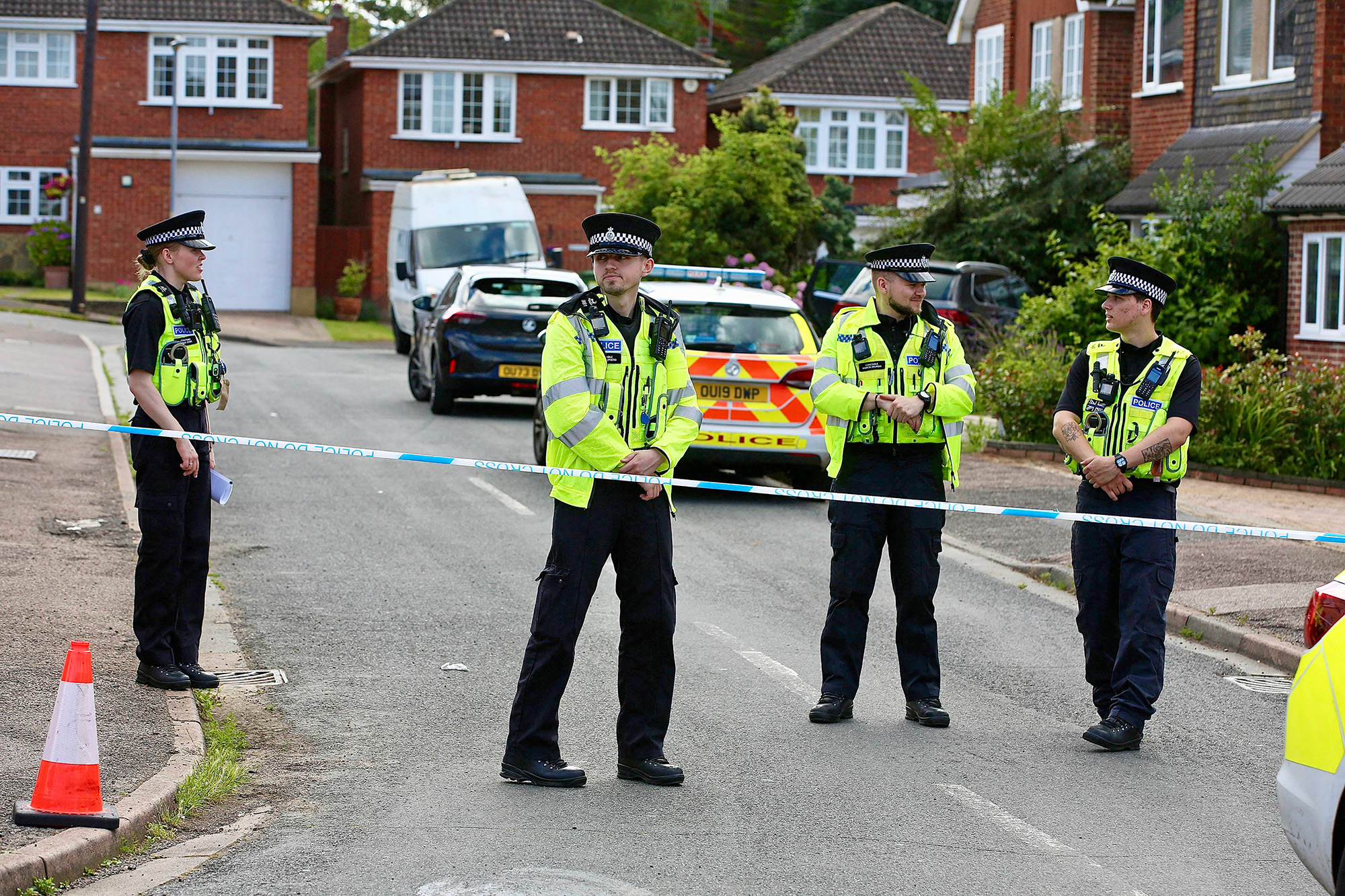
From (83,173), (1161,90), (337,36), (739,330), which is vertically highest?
(337,36)

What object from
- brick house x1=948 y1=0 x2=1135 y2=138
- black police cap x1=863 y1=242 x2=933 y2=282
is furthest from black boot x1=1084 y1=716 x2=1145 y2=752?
brick house x1=948 y1=0 x2=1135 y2=138

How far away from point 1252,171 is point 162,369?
17425 millimetres

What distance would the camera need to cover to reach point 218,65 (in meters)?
41.5

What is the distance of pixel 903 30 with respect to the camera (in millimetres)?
50188

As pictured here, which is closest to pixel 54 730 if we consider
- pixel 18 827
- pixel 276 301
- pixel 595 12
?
pixel 18 827

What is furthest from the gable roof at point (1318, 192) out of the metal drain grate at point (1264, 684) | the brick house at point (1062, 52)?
the metal drain grate at point (1264, 684)

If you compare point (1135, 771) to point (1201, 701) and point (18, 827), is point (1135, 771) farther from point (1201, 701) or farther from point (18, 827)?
point (18, 827)

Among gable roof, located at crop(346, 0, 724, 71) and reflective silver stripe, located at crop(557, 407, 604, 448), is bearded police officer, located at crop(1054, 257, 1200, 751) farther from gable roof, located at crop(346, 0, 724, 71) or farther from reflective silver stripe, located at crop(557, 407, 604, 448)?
gable roof, located at crop(346, 0, 724, 71)

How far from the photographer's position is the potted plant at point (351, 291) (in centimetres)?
4016

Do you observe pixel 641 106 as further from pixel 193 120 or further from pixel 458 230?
pixel 458 230

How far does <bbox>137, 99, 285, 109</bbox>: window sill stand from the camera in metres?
41.2

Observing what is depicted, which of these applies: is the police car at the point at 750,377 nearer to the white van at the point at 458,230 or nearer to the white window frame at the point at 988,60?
the white van at the point at 458,230

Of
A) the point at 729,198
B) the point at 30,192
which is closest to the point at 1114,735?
the point at 729,198

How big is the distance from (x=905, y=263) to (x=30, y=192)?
3905 centimetres
